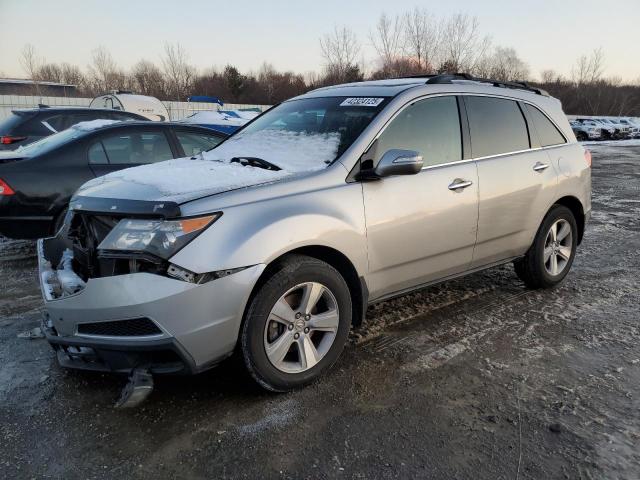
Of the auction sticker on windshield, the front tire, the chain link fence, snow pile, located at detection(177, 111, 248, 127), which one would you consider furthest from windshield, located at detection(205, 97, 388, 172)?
the chain link fence

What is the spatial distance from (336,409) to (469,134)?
229cm

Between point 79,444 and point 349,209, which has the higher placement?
point 349,209

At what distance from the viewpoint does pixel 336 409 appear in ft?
9.21

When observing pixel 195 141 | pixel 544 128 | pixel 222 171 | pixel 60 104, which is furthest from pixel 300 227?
pixel 60 104

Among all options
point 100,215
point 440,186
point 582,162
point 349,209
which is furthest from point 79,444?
point 582,162

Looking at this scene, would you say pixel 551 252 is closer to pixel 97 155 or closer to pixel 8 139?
pixel 97 155

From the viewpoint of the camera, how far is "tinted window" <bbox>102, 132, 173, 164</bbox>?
591cm

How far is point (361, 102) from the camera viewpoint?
12.0ft

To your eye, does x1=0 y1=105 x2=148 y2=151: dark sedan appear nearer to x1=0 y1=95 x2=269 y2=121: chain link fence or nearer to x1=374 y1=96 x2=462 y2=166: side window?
x1=374 y1=96 x2=462 y2=166: side window

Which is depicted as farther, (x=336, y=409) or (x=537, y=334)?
(x=537, y=334)

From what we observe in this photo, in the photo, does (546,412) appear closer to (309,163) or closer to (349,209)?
(349,209)

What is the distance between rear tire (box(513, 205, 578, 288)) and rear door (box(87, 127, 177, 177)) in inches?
163

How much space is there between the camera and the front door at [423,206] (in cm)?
328

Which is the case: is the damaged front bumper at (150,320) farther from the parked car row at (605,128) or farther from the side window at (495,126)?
the parked car row at (605,128)
